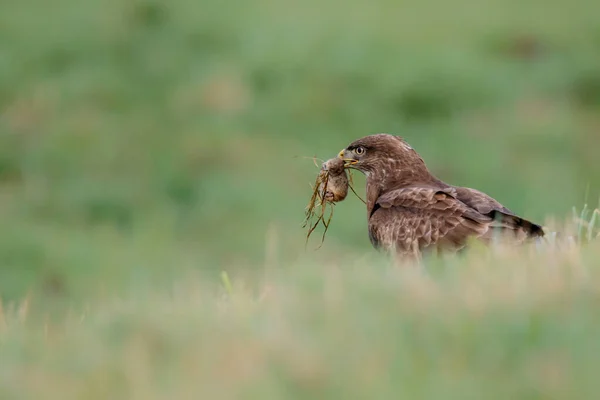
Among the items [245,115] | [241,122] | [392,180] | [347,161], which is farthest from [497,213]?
[245,115]

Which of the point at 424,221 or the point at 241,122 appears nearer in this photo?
the point at 424,221

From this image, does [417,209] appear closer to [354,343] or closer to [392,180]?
[392,180]

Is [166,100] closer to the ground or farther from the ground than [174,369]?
closer to the ground

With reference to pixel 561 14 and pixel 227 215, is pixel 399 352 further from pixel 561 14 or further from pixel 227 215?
pixel 561 14

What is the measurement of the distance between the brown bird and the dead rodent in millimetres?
80

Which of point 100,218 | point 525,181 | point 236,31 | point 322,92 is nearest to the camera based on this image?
point 100,218

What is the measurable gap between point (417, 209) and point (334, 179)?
48.5 inches

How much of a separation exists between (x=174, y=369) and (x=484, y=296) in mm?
1239

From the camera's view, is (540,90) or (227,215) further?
(540,90)

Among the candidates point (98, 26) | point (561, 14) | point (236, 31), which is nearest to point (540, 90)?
point (561, 14)

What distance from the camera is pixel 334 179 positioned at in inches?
338

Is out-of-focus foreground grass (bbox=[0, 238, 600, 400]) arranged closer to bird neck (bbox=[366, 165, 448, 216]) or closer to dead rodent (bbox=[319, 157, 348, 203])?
bird neck (bbox=[366, 165, 448, 216])

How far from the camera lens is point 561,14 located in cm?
2016

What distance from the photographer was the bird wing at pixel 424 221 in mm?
7129
